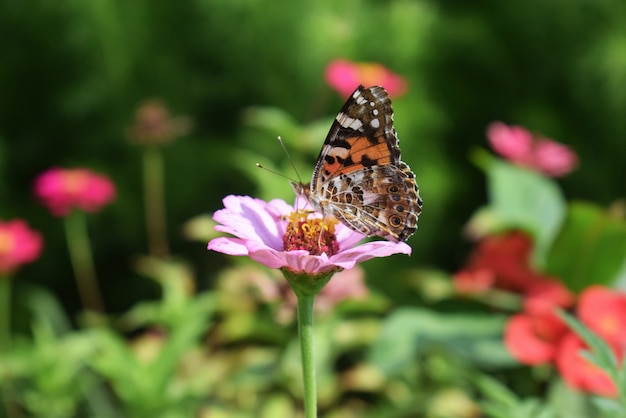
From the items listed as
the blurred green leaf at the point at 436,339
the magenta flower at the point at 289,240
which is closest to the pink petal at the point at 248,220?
the magenta flower at the point at 289,240

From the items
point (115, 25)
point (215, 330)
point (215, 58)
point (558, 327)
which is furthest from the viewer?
point (215, 58)

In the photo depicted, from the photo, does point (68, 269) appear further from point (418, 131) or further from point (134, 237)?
point (418, 131)

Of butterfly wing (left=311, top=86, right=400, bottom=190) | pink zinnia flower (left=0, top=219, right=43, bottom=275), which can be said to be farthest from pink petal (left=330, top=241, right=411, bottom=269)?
pink zinnia flower (left=0, top=219, right=43, bottom=275)

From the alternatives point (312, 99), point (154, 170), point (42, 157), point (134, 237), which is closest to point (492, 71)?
point (312, 99)

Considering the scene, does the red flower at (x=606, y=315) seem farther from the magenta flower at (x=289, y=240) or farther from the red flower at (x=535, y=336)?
the magenta flower at (x=289, y=240)

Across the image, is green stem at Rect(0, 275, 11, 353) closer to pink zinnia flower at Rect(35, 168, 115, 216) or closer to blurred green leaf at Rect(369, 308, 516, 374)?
pink zinnia flower at Rect(35, 168, 115, 216)
